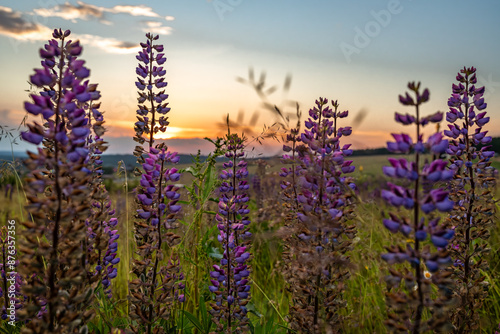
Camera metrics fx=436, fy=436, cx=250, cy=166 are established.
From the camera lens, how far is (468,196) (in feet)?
→ 11.5

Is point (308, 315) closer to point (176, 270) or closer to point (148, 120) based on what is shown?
point (176, 270)

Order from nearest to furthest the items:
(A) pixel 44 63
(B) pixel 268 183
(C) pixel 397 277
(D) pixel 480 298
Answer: (C) pixel 397 277 → (A) pixel 44 63 → (D) pixel 480 298 → (B) pixel 268 183

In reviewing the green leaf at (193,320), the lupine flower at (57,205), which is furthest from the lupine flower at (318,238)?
the lupine flower at (57,205)

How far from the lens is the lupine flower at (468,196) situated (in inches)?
127

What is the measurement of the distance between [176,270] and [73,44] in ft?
4.43

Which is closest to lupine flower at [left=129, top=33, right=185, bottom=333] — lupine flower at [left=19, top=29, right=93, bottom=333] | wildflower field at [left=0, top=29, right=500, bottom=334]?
wildflower field at [left=0, top=29, right=500, bottom=334]

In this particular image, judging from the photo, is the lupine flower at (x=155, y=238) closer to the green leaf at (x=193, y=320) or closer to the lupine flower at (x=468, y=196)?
the green leaf at (x=193, y=320)

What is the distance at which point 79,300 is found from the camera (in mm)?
1795

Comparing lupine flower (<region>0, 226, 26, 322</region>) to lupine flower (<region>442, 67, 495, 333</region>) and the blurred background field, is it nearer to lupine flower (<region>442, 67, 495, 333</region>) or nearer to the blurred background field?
the blurred background field

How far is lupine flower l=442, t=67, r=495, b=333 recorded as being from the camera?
3232 millimetres

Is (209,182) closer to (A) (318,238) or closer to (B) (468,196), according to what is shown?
(A) (318,238)

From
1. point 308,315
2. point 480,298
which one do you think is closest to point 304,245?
point 308,315

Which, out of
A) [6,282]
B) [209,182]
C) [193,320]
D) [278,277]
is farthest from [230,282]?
[278,277]

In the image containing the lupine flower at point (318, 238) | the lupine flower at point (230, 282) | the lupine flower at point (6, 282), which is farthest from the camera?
the lupine flower at point (6, 282)
